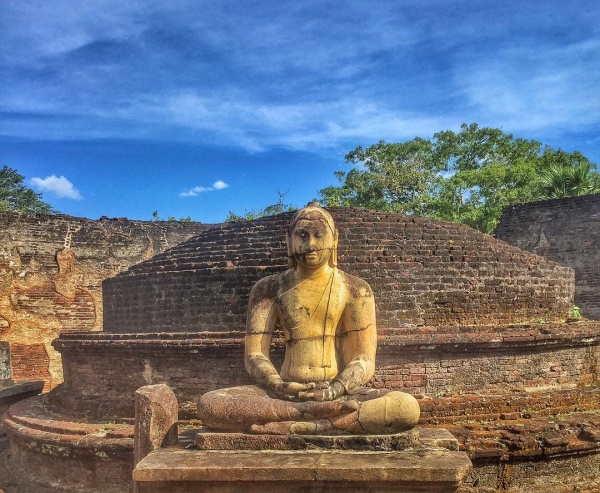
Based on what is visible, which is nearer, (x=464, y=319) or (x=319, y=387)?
(x=319, y=387)

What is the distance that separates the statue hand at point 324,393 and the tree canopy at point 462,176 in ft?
63.9

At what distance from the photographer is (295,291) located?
14.3 feet

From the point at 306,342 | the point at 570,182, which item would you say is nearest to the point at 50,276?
the point at 306,342

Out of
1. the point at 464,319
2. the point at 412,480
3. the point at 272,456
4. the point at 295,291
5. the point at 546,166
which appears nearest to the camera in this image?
the point at 412,480

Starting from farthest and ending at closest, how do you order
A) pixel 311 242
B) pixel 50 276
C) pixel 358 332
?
pixel 50 276, pixel 358 332, pixel 311 242

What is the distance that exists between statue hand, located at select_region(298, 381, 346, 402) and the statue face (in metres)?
0.86

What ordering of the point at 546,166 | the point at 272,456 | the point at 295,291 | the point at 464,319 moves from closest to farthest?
the point at 272,456
the point at 295,291
the point at 464,319
the point at 546,166

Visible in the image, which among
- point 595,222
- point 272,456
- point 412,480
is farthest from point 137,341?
point 595,222

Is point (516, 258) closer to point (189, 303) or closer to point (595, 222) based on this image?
point (189, 303)

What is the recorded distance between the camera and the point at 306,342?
4301 millimetres

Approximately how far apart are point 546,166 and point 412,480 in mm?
24890

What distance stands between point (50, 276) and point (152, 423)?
1229 cm

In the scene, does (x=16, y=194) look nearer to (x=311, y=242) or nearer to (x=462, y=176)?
(x=462, y=176)

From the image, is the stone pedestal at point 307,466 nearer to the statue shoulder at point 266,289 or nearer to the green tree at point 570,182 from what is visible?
the statue shoulder at point 266,289
